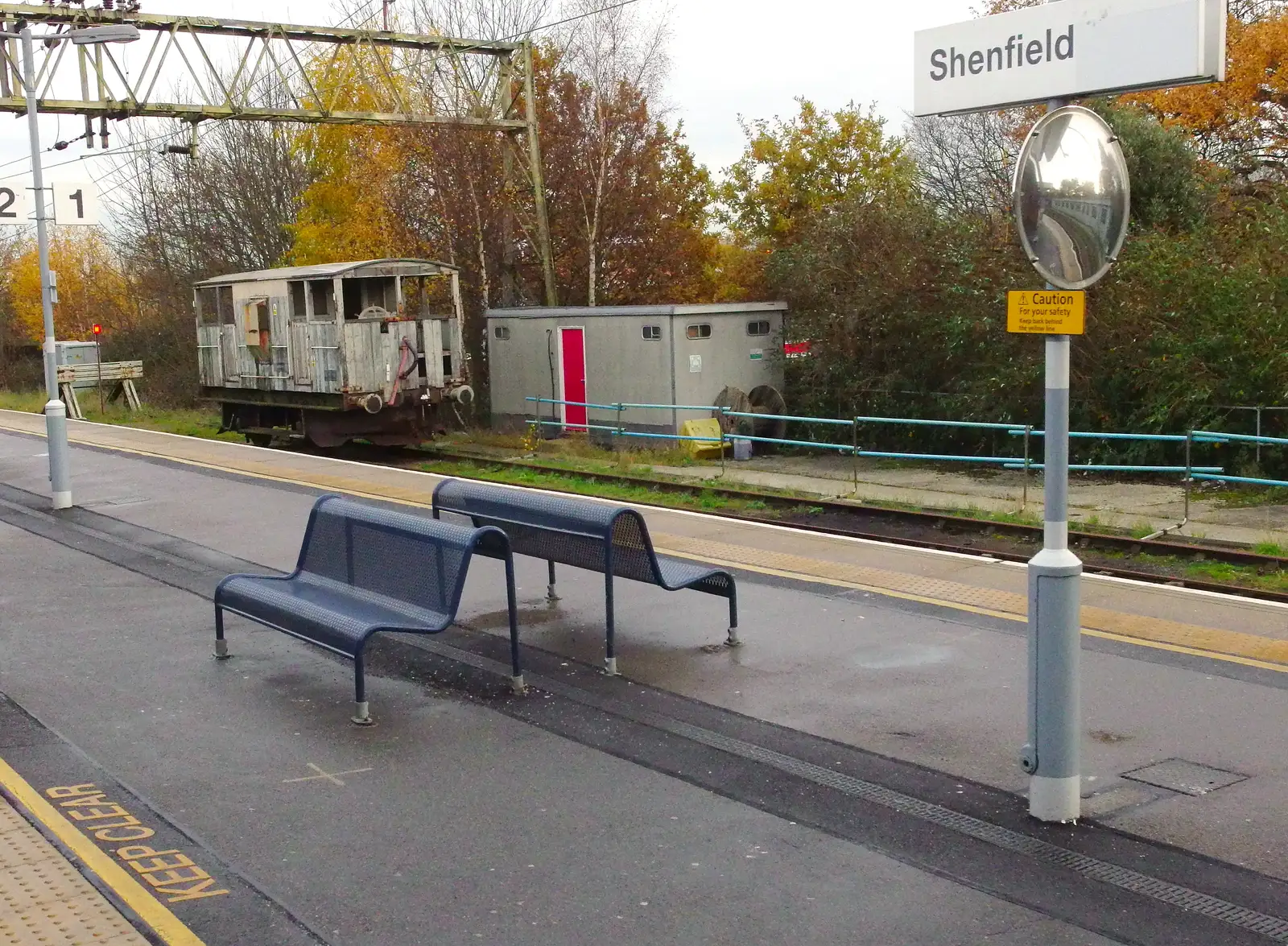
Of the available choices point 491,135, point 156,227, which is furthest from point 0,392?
point 491,135

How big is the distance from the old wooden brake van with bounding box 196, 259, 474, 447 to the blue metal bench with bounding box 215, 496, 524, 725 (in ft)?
47.2

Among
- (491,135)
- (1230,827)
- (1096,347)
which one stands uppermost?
(491,135)

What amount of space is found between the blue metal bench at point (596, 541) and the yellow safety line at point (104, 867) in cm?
311

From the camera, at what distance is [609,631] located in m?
7.76

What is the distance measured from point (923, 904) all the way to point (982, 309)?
16.0m

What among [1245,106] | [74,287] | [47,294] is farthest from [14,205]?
[74,287]

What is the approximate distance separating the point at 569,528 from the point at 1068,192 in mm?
4005

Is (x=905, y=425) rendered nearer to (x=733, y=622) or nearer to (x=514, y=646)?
(x=733, y=622)

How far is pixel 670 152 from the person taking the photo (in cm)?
3497

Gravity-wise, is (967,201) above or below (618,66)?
below

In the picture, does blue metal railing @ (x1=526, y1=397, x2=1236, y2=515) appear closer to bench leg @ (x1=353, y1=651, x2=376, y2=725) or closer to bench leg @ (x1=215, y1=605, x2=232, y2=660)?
bench leg @ (x1=215, y1=605, x2=232, y2=660)

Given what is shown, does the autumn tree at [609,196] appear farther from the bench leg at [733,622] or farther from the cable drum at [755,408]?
the bench leg at [733,622]

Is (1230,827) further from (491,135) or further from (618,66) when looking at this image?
(618,66)

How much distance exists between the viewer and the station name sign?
16.4 ft
